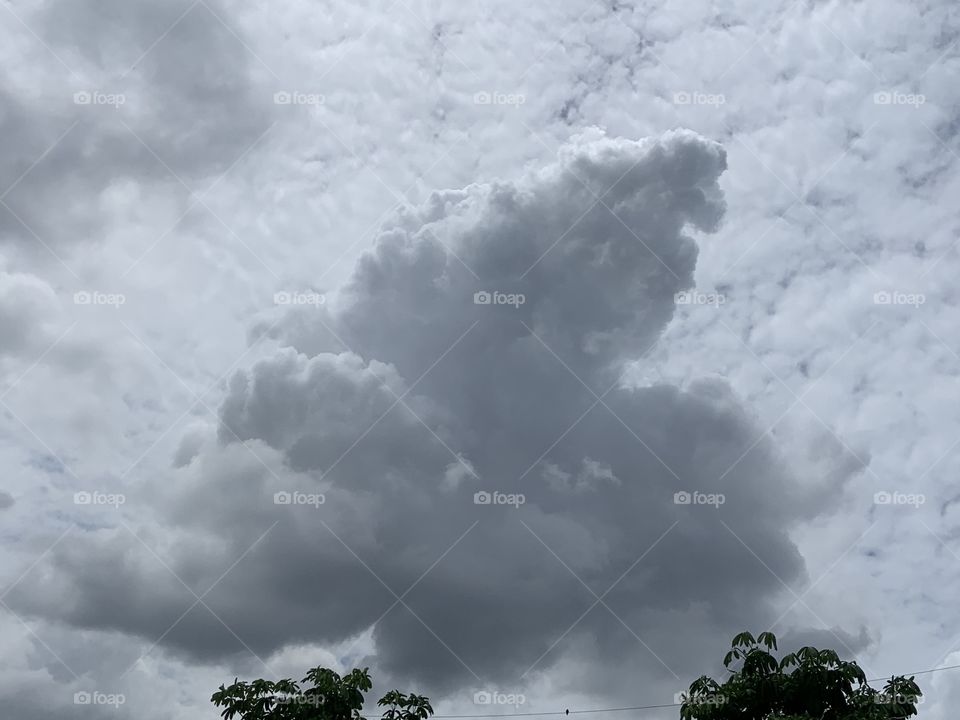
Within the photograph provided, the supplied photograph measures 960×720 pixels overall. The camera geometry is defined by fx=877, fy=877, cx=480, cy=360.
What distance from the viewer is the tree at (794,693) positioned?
20344 mm

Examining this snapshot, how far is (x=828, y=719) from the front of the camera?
68.2ft

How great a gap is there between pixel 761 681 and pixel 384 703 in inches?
368

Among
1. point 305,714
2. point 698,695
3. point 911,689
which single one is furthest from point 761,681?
point 305,714

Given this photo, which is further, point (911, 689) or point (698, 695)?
point (698, 695)

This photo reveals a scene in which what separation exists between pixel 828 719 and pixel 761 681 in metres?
1.67

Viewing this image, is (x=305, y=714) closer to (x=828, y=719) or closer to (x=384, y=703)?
(x=384, y=703)

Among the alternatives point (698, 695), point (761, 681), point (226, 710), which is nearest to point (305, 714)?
point (226, 710)

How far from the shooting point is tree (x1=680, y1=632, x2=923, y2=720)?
20.3m

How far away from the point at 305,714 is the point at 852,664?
13077 mm

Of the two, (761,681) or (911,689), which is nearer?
(911,689)

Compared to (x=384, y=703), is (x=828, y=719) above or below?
below

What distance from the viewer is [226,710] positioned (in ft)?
69.6

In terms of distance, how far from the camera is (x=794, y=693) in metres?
21.2

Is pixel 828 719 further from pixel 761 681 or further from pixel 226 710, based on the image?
pixel 226 710
